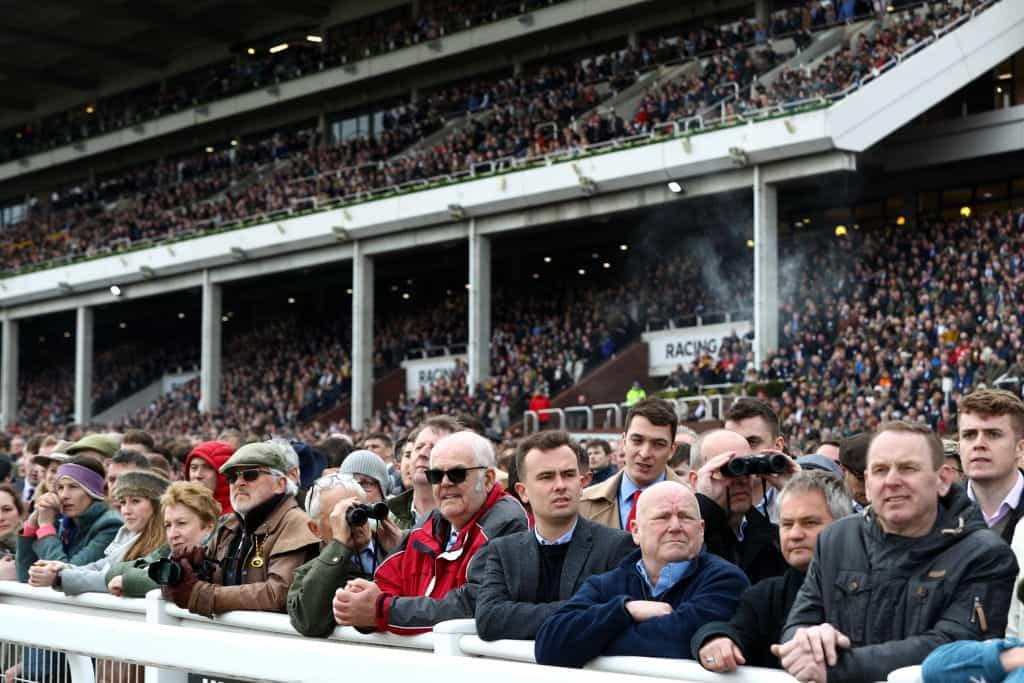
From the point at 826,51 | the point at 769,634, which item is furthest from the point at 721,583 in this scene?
the point at 826,51

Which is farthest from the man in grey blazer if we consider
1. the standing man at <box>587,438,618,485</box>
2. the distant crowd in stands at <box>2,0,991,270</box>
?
the distant crowd in stands at <box>2,0,991,270</box>

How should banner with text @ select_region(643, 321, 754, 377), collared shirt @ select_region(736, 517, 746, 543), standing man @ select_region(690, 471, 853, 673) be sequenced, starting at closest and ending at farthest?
standing man @ select_region(690, 471, 853, 673)
collared shirt @ select_region(736, 517, 746, 543)
banner with text @ select_region(643, 321, 754, 377)

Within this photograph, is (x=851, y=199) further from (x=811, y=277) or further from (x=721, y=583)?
(x=721, y=583)

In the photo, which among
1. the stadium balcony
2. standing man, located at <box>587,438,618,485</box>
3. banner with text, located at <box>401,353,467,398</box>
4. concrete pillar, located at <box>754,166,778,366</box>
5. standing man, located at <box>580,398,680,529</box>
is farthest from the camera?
the stadium balcony

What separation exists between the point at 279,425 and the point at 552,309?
26.2 ft

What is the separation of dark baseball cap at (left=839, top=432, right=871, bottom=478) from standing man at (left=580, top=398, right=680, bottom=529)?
2.32 ft

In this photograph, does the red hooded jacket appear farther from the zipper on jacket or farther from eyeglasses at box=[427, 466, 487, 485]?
the zipper on jacket

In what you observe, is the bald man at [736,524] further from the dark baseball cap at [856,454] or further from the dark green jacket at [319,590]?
the dark green jacket at [319,590]

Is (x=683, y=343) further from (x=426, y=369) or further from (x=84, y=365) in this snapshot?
(x=84, y=365)

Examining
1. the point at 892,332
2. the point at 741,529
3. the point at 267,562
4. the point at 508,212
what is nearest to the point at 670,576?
the point at 741,529

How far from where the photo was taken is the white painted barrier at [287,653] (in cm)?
293

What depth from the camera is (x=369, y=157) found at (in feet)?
131

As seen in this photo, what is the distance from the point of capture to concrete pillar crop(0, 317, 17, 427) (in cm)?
4594

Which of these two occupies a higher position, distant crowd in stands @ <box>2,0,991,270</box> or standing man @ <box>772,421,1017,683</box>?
distant crowd in stands @ <box>2,0,991,270</box>
